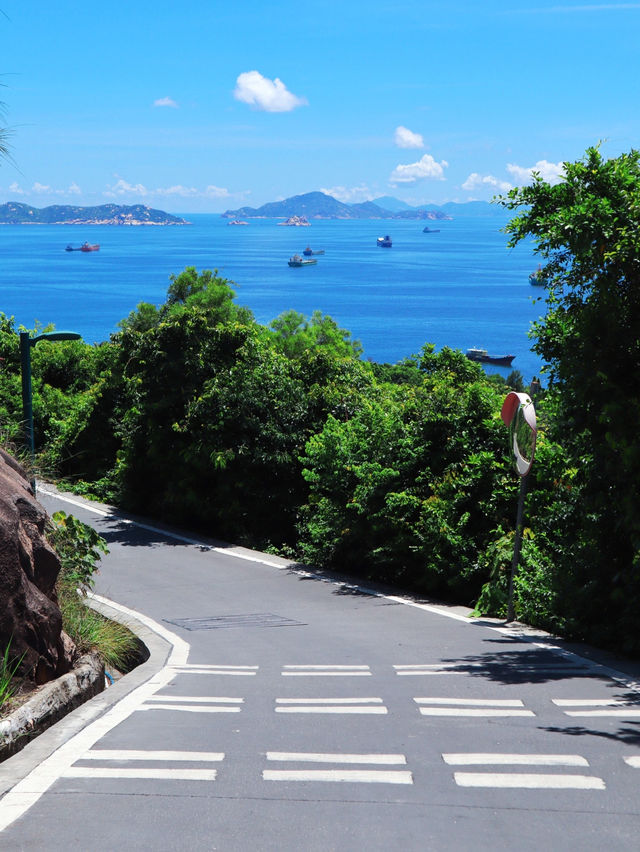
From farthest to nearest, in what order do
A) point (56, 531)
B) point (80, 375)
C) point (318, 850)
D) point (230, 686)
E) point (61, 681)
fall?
point (80, 375) < point (56, 531) < point (230, 686) < point (61, 681) < point (318, 850)

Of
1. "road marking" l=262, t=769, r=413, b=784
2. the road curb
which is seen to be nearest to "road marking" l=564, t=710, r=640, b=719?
"road marking" l=262, t=769, r=413, b=784

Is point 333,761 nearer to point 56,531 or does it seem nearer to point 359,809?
point 359,809

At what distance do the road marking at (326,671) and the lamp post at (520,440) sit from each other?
351 centimetres

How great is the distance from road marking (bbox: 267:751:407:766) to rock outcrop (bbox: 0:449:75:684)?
235 centimetres

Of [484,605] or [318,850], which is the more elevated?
[318,850]

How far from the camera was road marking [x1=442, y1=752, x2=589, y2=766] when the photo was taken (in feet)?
19.3

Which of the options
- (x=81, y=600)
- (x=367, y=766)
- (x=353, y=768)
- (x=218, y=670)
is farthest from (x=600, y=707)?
(x=81, y=600)

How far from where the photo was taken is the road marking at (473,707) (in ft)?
24.6

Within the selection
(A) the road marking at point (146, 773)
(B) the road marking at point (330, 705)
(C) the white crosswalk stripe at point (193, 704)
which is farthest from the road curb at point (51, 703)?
(B) the road marking at point (330, 705)

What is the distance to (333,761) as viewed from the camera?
19.6 feet

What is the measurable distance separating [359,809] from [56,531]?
18.9ft

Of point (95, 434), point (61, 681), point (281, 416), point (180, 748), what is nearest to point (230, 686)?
point (61, 681)

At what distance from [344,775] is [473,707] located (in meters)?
2.48

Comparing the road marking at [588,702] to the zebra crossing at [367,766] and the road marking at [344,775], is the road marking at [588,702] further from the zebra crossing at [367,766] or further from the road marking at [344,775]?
the road marking at [344,775]
